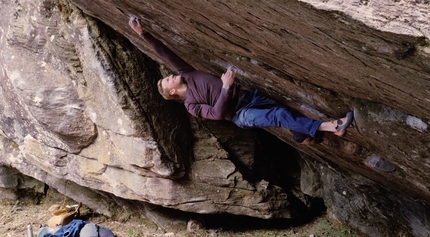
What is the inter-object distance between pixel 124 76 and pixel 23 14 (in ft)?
6.92

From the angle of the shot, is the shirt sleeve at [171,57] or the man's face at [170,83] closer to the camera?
the man's face at [170,83]

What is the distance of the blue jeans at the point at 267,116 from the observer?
478cm

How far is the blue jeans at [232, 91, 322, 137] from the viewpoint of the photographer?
4.78m

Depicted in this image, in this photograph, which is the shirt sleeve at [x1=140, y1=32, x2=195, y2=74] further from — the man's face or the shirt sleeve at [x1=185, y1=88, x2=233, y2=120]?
the shirt sleeve at [x1=185, y1=88, x2=233, y2=120]

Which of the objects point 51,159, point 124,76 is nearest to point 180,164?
point 124,76

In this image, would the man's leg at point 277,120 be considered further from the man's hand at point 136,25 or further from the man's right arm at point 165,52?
the man's hand at point 136,25

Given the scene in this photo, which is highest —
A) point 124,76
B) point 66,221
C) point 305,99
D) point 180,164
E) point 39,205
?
point 305,99

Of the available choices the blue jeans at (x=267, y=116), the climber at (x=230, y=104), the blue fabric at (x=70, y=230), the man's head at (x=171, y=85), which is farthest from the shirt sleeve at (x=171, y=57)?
the blue fabric at (x=70, y=230)

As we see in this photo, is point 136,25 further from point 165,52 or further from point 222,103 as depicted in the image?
point 222,103

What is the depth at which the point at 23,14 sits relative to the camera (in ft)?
25.9

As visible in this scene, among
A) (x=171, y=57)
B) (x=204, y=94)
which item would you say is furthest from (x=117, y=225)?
(x=204, y=94)

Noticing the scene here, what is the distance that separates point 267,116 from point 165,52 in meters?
1.48

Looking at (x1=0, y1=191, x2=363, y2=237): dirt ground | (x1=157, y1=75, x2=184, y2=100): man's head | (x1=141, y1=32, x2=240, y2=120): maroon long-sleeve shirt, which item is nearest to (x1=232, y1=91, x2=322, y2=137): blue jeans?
(x1=141, y1=32, x2=240, y2=120): maroon long-sleeve shirt

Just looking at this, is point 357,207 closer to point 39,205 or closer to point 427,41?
point 427,41
